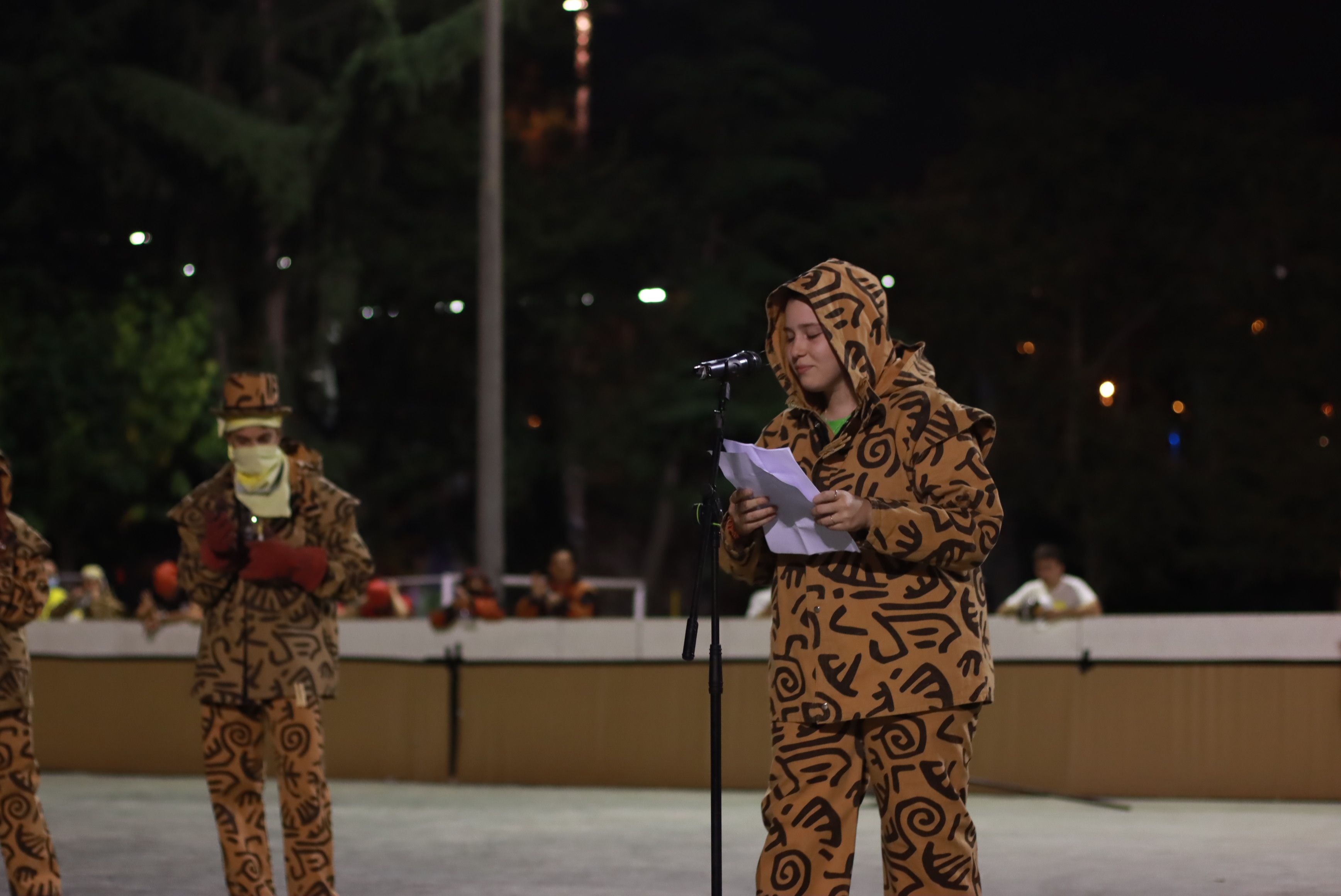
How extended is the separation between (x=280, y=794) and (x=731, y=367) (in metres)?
2.84

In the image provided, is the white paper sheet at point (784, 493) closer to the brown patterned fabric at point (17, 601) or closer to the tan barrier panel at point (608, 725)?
the brown patterned fabric at point (17, 601)

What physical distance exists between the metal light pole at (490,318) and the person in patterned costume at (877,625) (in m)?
12.0

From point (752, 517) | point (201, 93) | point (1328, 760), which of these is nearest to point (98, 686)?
point (1328, 760)

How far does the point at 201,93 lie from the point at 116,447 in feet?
20.6

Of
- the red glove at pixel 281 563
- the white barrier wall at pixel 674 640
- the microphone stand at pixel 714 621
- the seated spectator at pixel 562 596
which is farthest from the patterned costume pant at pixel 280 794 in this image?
the seated spectator at pixel 562 596

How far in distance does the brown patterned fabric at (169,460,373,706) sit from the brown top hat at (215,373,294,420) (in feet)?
0.70

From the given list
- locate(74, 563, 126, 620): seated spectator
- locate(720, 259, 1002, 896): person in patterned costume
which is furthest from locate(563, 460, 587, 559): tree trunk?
locate(720, 259, 1002, 896): person in patterned costume

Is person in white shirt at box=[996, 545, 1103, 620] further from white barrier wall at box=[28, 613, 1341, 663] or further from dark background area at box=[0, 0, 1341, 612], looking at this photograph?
dark background area at box=[0, 0, 1341, 612]

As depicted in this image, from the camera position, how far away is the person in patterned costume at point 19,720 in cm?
671

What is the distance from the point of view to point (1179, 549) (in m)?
37.8

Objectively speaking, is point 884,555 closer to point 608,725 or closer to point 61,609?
point 608,725

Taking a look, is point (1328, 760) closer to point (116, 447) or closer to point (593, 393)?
point (116, 447)

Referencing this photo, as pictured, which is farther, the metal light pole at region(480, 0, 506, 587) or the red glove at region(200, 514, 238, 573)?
the metal light pole at region(480, 0, 506, 587)

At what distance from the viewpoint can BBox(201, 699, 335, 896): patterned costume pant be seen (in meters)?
7.05
